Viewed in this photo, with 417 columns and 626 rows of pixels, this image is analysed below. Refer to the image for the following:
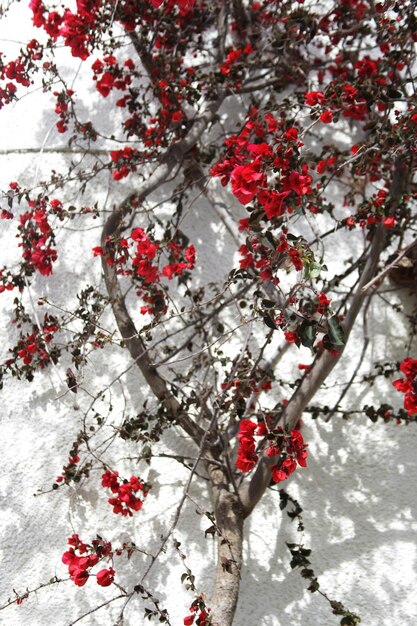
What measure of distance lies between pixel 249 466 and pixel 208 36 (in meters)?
2.16

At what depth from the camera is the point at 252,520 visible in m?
2.17

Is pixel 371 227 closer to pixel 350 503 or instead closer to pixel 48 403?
pixel 350 503

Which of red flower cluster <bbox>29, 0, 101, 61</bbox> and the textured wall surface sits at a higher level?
red flower cluster <bbox>29, 0, 101, 61</bbox>

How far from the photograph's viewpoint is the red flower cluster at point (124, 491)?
199 centimetres

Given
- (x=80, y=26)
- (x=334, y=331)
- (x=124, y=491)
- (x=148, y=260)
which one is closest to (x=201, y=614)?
(x=124, y=491)

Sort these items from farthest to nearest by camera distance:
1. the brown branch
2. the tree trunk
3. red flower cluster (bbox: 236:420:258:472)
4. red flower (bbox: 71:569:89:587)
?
the brown branch < the tree trunk < red flower (bbox: 71:569:89:587) < red flower cluster (bbox: 236:420:258:472)

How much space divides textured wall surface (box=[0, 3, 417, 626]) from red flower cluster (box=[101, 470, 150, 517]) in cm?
16

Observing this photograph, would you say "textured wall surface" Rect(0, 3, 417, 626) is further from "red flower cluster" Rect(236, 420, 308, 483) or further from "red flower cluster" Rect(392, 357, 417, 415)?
"red flower cluster" Rect(236, 420, 308, 483)

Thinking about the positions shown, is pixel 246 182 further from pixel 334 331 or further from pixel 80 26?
pixel 80 26

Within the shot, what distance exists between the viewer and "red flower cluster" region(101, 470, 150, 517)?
1987 mm

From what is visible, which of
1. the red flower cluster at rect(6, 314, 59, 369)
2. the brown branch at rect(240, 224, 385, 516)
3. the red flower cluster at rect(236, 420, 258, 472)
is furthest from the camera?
the red flower cluster at rect(6, 314, 59, 369)

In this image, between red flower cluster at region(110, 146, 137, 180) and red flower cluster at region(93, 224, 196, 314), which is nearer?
red flower cluster at region(93, 224, 196, 314)

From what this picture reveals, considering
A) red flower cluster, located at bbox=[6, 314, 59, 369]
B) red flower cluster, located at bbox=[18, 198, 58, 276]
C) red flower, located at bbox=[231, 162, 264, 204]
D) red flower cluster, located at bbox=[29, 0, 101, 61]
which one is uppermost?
red flower cluster, located at bbox=[29, 0, 101, 61]

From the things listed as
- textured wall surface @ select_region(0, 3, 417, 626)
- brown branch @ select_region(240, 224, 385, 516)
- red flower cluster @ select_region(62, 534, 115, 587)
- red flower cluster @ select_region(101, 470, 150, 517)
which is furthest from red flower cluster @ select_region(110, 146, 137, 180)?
red flower cluster @ select_region(62, 534, 115, 587)
